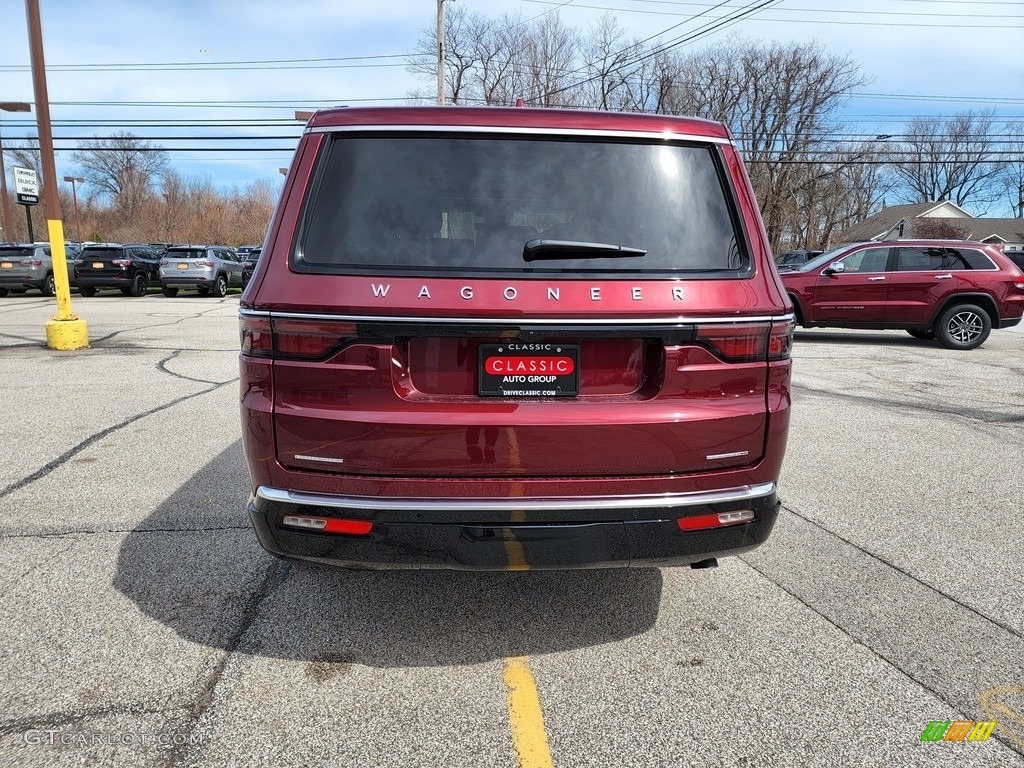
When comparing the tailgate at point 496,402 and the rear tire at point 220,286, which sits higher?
the tailgate at point 496,402

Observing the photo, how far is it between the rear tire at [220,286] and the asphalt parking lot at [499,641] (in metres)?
20.0

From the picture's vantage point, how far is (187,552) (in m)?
3.48

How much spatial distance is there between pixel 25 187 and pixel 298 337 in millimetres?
19115

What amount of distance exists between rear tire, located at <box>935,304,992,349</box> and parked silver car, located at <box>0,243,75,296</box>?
23642 mm

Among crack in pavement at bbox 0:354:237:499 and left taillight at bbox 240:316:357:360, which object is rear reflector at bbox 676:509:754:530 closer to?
left taillight at bbox 240:316:357:360

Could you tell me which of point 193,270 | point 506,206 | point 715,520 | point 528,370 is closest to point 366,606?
point 528,370

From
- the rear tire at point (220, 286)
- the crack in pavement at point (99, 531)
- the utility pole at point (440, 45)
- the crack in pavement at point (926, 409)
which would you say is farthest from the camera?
the utility pole at point (440, 45)

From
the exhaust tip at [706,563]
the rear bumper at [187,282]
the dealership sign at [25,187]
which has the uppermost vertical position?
the dealership sign at [25,187]

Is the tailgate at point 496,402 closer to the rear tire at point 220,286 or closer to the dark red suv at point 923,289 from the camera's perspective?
the dark red suv at point 923,289

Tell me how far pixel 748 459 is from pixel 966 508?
278cm

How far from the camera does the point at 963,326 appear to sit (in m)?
11.6

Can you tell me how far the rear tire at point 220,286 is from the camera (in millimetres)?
23375

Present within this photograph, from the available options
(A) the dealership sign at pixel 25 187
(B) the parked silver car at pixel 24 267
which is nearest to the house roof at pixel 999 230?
(B) the parked silver car at pixel 24 267

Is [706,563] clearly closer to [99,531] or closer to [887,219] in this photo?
[99,531]
